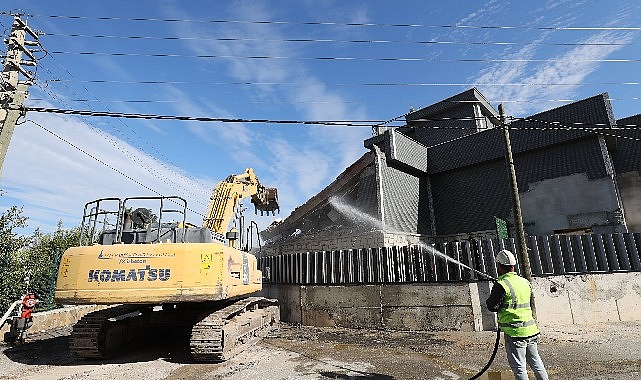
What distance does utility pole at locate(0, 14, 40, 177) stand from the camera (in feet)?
36.8

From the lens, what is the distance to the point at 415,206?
21859 mm

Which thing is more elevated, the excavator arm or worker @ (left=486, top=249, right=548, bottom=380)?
the excavator arm

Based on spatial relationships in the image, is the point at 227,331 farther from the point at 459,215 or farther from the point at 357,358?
the point at 459,215

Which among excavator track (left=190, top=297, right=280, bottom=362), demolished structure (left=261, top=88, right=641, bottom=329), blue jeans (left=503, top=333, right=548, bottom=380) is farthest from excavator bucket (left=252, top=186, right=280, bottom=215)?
blue jeans (left=503, top=333, right=548, bottom=380)

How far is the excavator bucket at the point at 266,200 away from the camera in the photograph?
14.5 meters

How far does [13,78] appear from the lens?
13289 millimetres

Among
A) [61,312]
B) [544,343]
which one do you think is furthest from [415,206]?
[61,312]

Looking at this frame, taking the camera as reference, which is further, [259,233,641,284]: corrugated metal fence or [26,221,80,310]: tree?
[26,221,80,310]: tree

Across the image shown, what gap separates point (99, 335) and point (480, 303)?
31.4 ft

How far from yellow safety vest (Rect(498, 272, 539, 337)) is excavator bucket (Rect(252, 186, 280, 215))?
10867mm

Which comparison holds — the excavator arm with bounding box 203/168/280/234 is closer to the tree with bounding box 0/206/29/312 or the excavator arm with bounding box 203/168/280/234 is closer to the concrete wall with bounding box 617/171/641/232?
the tree with bounding box 0/206/29/312

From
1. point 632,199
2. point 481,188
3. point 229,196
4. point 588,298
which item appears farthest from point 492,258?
point 632,199

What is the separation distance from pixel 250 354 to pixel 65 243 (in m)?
22.6

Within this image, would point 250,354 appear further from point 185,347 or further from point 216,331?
point 185,347
